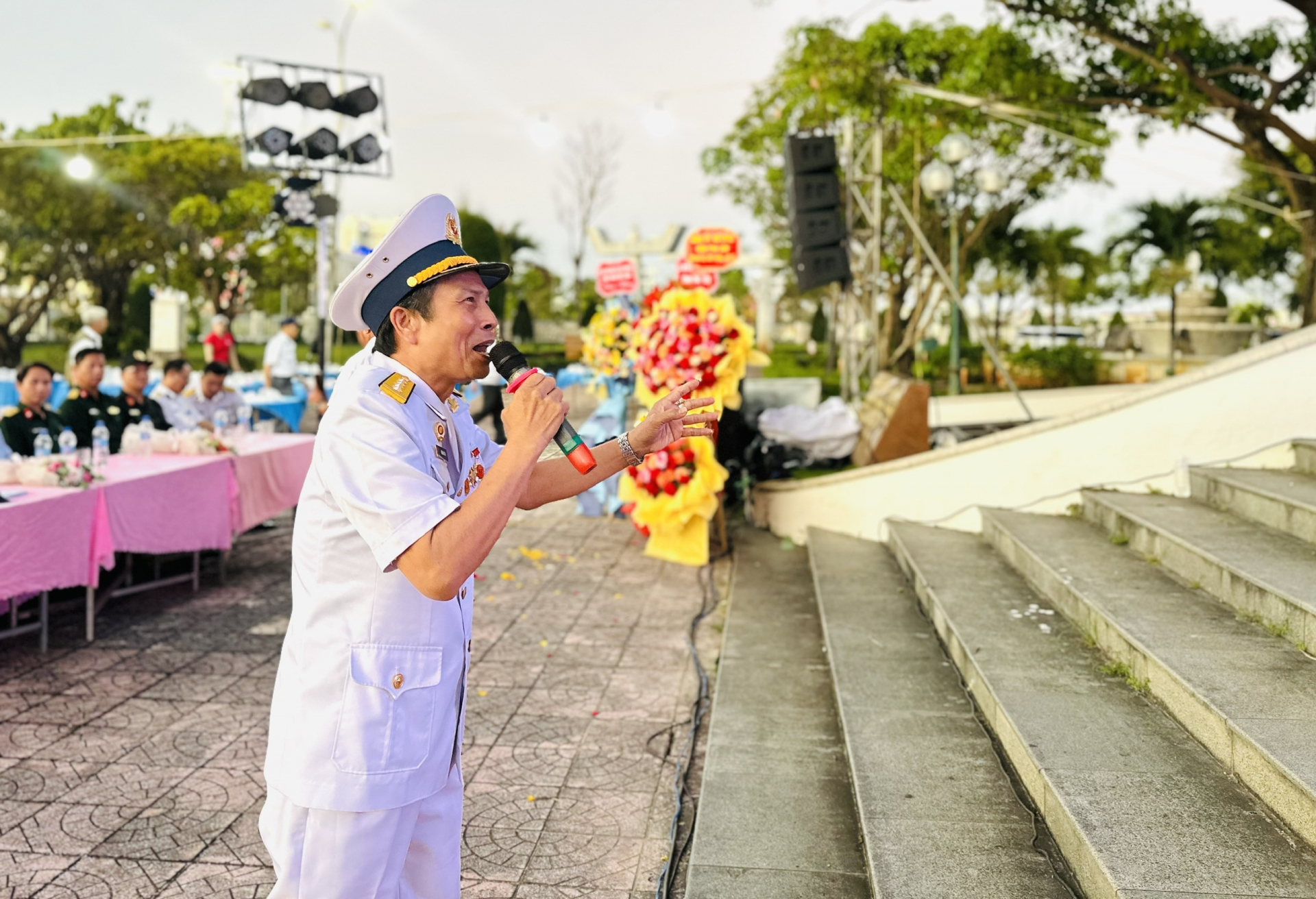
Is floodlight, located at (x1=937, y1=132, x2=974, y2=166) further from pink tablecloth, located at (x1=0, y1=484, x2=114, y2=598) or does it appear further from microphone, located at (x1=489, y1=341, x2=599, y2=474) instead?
microphone, located at (x1=489, y1=341, x2=599, y2=474)

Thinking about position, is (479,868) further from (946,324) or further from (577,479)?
(946,324)

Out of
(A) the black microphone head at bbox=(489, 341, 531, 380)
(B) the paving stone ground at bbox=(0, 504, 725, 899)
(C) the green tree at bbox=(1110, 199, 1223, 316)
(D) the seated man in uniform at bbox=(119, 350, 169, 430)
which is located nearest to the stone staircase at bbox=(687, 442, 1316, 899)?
(B) the paving stone ground at bbox=(0, 504, 725, 899)

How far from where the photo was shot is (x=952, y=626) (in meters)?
4.47

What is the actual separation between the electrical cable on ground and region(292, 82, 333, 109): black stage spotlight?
808cm

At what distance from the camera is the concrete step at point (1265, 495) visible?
13.8 ft

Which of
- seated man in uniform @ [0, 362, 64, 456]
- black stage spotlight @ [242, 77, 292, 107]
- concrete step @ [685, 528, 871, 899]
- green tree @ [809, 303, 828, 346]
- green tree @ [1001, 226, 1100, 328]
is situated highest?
green tree @ [1001, 226, 1100, 328]

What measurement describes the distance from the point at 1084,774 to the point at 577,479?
5.77 ft

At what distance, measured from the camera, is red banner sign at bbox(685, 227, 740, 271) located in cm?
1187

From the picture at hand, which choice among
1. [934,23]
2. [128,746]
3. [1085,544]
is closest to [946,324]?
[934,23]

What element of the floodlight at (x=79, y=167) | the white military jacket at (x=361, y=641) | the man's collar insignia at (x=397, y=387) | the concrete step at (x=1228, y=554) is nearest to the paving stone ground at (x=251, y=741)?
the white military jacket at (x=361, y=641)

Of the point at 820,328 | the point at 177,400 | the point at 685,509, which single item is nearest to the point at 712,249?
the point at 685,509

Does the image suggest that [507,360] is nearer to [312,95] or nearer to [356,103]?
[312,95]

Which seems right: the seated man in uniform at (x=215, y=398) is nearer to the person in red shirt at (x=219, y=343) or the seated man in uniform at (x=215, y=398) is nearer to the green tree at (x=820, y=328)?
the person in red shirt at (x=219, y=343)

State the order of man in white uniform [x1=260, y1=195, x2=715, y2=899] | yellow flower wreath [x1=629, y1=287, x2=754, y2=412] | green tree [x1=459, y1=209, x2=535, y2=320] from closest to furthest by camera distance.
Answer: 1. man in white uniform [x1=260, y1=195, x2=715, y2=899]
2. yellow flower wreath [x1=629, y1=287, x2=754, y2=412]
3. green tree [x1=459, y1=209, x2=535, y2=320]
